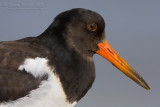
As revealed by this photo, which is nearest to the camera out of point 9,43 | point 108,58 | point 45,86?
point 45,86

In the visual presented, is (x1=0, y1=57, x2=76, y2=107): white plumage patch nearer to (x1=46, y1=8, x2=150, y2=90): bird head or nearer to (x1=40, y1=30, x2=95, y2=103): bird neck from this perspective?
(x1=40, y1=30, x2=95, y2=103): bird neck

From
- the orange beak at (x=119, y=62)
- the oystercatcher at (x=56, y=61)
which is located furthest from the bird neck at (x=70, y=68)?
the orange beak at (x=119, y=62)

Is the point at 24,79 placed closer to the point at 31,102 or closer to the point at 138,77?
the point at 31,102

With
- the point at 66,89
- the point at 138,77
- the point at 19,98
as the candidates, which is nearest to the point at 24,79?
the point at 19,98

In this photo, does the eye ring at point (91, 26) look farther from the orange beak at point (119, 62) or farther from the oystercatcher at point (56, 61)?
the orange beak at point (119, 62)

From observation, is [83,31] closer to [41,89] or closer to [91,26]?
[91,26]

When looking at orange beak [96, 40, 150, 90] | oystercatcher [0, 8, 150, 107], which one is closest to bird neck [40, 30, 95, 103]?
oystercatcher [0, 8, 150, 107]
